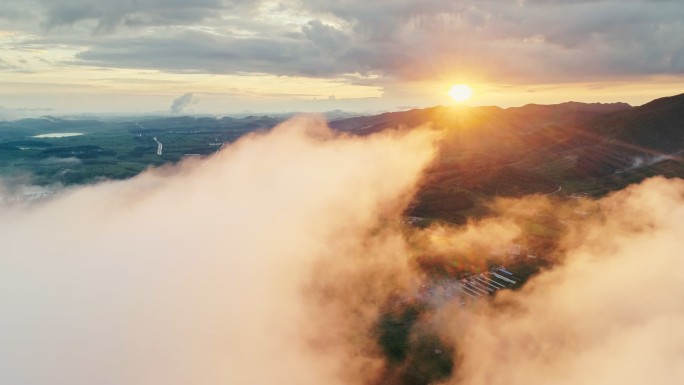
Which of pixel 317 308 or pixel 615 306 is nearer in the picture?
pixel 615 306

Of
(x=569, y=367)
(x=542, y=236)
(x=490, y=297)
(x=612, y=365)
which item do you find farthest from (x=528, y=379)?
(x=542, y=236)

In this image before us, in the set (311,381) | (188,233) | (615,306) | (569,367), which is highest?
(188,233)

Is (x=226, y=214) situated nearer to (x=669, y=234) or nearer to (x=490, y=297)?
(x=490, y=297)

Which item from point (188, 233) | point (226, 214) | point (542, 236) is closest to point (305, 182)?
point (226, 214)

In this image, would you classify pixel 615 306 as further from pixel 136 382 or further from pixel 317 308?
pixel 136 382

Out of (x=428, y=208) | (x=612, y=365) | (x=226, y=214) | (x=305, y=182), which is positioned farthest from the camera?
(x=428, y=208)

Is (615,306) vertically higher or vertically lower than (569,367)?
higher

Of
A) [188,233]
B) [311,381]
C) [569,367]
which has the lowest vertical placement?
[311,381]

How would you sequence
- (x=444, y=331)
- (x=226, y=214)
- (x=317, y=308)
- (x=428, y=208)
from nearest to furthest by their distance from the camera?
(x=444, y=331) < (x=317, y=308) < (x=226, y=214) < (x=428, y=208)

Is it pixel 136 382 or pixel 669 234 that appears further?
pixel 669 234
